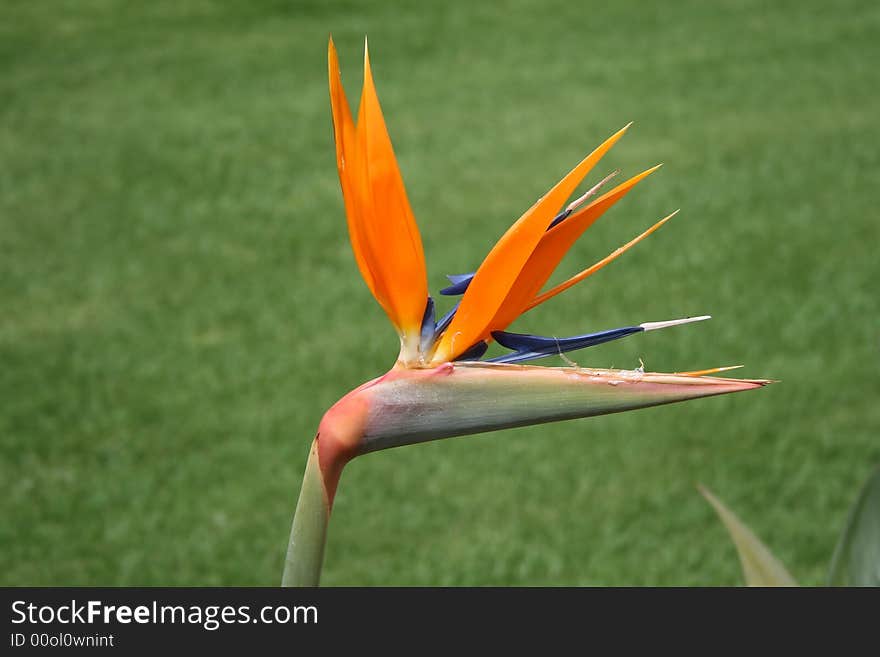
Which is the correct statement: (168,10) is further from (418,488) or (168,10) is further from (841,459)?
(841,459)

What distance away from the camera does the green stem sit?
2.32ft

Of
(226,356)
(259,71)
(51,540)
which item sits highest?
(259,71)

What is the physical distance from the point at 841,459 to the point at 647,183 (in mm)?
1720

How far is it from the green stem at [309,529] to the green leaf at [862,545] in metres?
0.67

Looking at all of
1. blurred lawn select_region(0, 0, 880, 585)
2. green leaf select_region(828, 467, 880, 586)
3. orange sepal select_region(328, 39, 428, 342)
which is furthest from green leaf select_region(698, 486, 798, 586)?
blurred lawn select_region(0, 0, 880, 585)

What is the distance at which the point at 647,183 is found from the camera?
4.29 m

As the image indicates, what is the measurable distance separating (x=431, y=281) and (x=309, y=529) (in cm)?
290

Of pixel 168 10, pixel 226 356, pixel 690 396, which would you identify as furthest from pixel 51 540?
pixel 168 10

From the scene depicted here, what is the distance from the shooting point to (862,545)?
46.6 inches

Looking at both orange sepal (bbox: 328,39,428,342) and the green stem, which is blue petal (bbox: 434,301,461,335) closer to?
orange sepal (bbox: 328,39,428,342)

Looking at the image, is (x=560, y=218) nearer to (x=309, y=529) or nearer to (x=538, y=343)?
(x=538, y=343)

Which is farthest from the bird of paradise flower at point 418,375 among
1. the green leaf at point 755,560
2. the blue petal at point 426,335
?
the green leaf at point 755,560

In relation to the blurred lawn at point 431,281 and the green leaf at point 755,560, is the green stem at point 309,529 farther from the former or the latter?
the blurred lawn at point 431,281

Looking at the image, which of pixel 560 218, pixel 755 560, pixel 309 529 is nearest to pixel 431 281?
pixel 755 560
